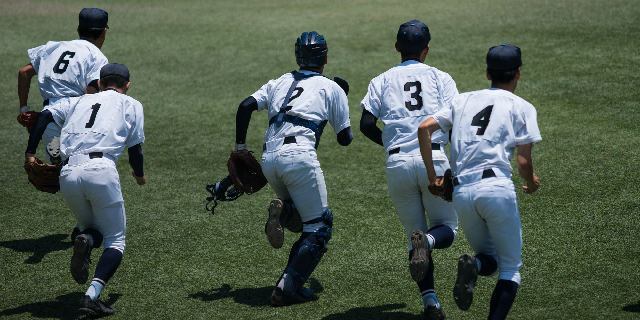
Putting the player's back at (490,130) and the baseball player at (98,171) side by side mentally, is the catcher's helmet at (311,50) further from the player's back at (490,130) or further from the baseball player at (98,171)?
the player's back at (490,130)

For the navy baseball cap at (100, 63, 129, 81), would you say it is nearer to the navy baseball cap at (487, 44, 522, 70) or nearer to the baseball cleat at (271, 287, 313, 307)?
the baseball cleat at (271, 287, 313, 307)

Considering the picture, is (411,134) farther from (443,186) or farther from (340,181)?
(340,181)

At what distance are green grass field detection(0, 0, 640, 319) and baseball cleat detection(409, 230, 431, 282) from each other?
2.34 ft

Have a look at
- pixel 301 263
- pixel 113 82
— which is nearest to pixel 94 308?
pixel 301 263

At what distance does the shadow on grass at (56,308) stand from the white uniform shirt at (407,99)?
8.27ft

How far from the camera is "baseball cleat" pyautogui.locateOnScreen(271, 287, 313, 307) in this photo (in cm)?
430

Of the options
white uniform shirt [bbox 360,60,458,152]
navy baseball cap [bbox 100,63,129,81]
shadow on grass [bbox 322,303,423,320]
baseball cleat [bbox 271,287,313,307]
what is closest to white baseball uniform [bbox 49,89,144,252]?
navy baseball cap [bbox 100,63,129,81]

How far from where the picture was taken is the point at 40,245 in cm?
571

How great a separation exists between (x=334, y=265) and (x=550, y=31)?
9.88m

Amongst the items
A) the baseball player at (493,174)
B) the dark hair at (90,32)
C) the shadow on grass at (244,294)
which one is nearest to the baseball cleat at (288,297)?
the shadow on grass at (244,294)

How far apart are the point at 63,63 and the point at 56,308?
2516 mm

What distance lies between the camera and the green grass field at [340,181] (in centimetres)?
450

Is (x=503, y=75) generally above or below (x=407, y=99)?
above

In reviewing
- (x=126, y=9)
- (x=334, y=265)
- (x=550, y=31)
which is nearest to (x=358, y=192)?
(x=334, y=265)
